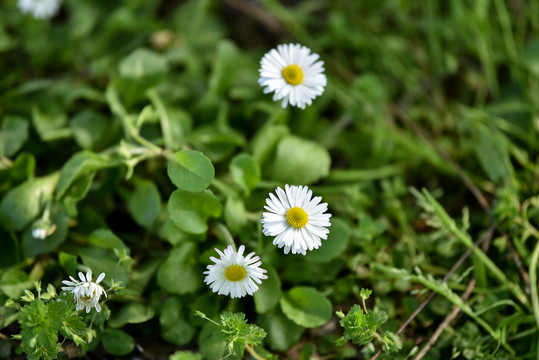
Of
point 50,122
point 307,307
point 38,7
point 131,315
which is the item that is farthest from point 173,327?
point 38,7

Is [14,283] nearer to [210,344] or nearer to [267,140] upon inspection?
[210,344]

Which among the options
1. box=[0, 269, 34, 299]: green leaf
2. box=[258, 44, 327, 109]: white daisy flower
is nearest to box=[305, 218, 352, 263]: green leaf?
box=[258, 44, 327, 109]: white daisy flower

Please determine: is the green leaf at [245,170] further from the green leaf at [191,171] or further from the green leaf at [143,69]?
the green leaf at [143,69]

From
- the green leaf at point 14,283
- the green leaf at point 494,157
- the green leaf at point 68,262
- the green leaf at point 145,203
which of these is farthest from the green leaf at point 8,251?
the green leaf at point 494,157

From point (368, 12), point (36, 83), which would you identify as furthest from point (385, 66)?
point (36, 83)

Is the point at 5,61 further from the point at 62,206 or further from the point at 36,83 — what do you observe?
the point at 62,206
